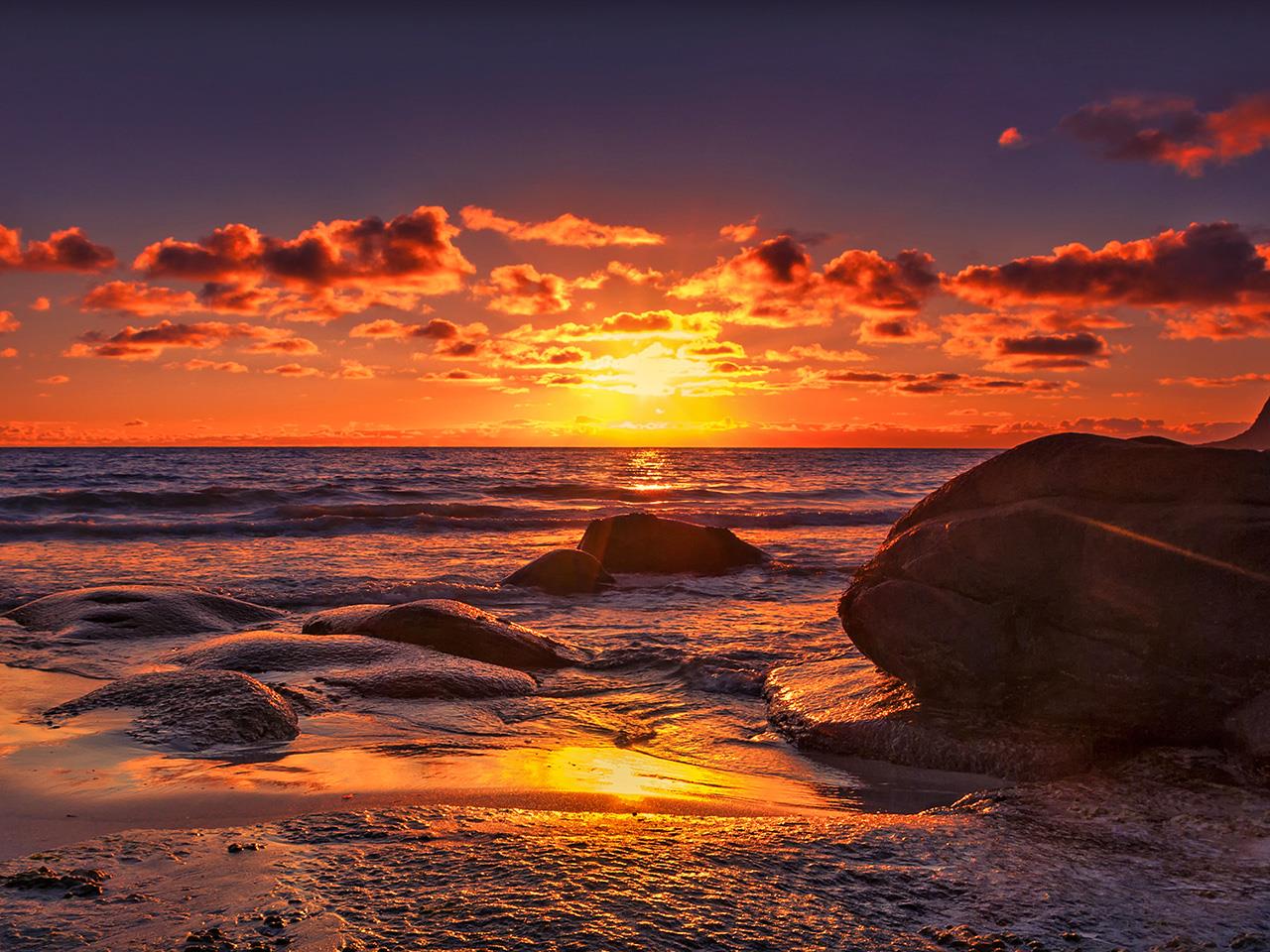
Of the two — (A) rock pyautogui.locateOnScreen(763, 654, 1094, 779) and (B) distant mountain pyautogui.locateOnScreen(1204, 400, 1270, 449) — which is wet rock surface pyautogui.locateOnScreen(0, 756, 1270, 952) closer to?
(A) rock pyautogui.locateOnScreen(763, 654, 1094, 779)

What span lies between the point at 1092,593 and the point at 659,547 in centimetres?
991

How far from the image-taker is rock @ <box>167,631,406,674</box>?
24.3 ft

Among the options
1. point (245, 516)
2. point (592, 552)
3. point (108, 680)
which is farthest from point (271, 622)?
point (245, 516)

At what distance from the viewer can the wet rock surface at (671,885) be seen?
2605 millimetres

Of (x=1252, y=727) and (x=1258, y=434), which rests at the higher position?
(x=1258, y=434)

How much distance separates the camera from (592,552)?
15.1 m

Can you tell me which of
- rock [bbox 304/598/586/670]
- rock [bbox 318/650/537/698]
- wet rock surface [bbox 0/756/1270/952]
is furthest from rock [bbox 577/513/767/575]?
wet rock surface [bbox 0/756/1270/952]

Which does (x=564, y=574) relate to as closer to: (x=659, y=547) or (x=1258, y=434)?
(x=659, y=547)

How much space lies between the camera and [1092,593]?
5461 millimetres

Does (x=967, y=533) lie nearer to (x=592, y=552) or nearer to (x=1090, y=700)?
(x=1090, y=700)

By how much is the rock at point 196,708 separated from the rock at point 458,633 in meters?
2.60

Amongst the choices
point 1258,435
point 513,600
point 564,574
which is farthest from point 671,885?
point 564,574

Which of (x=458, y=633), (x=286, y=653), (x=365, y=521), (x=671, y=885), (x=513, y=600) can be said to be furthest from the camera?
(x=365, y=521)

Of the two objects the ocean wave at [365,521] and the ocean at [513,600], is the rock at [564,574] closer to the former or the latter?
the ocean at [513,600]
